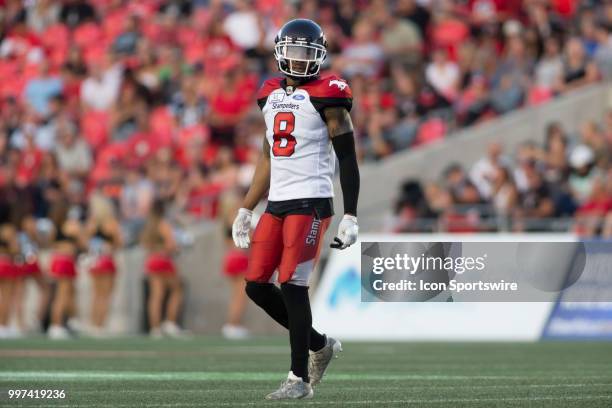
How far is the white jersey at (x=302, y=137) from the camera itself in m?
8.07

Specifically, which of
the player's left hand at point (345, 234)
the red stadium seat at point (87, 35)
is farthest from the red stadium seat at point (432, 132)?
the player's left hand at point (345, 234)

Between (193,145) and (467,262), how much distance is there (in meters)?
11.0

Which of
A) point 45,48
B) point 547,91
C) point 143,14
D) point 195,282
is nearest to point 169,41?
point 143,14

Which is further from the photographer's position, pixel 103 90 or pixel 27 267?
pixel 103 90

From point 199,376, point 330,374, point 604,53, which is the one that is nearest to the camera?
point 199,376

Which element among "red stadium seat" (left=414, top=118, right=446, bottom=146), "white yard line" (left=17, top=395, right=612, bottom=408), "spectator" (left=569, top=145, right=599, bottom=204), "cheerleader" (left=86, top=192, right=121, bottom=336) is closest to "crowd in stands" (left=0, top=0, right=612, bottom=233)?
"red stadium seat" (left=414, top=118, right=446, bottom=146)

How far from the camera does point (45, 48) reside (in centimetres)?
2431

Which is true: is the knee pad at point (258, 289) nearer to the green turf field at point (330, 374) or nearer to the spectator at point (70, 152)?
the green turf field at point (330, 374)

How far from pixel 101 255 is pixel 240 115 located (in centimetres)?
312

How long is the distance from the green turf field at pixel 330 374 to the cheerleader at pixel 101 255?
2979 mm

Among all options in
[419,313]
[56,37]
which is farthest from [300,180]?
[56,37]

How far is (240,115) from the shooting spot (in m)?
20.4

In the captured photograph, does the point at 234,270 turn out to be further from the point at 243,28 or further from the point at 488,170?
the point at 243,28

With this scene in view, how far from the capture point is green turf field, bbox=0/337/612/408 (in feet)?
25.9
